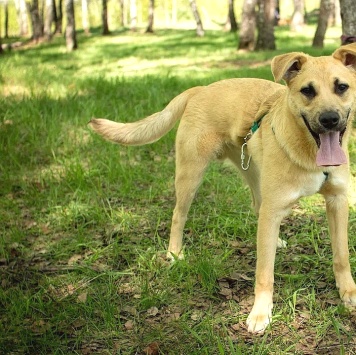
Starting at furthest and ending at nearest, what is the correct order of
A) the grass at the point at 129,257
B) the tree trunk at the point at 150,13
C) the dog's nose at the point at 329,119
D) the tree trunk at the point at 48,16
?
the tree trunk at the point at 150,13
the tree trunk at the point at 48,16
the grass at the point at 129,257
the dog's nose at the point at 329,119

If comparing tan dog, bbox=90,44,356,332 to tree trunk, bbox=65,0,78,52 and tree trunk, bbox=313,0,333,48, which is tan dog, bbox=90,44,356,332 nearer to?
tree trunk, bbox=313,0,333,48

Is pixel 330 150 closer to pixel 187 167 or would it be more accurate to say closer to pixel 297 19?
pixel 187 167

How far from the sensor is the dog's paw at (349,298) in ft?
11.0

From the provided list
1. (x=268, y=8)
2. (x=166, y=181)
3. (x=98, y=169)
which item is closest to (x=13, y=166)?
(x=98, y=169)

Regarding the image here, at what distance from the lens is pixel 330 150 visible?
9.83 feet

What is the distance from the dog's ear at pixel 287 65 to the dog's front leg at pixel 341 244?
2.77 feet

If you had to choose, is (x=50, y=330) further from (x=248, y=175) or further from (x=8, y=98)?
(x=8, y=98)

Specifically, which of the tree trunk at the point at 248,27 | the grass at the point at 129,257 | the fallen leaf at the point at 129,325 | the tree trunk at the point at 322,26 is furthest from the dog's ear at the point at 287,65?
the tree trunk at the point at 248,27

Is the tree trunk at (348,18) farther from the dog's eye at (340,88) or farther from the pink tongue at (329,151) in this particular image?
the pink tongue at (329,151)

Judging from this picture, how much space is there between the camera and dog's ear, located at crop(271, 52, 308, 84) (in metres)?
3.15

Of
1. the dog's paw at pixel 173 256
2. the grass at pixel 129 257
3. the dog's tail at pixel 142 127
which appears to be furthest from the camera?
the dog's tail at pixel 142 127

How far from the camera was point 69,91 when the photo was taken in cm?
860

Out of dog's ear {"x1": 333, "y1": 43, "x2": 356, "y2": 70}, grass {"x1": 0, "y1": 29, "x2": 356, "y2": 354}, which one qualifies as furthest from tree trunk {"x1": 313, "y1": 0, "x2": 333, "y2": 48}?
dog's ear {"x1": 333, "y1": 43, "x2": 356, "y2": 70}

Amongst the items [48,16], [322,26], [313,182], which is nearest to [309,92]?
[313,182]
